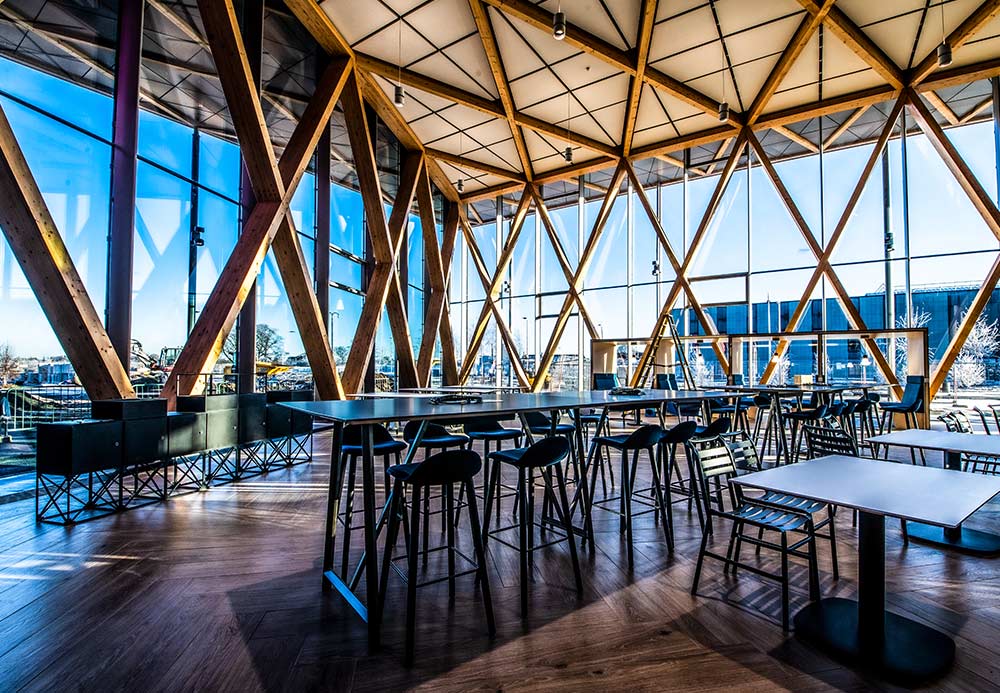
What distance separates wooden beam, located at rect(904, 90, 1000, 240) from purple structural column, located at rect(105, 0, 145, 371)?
39.1 ft

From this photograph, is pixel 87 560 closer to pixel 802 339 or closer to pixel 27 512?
pixel 27 512

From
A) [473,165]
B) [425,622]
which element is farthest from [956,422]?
[473,165]

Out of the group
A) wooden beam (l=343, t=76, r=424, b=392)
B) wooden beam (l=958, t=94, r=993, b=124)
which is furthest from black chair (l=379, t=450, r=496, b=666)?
wooden beam (l=958, t=94, r=993, b=124)

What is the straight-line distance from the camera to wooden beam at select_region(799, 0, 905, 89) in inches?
285

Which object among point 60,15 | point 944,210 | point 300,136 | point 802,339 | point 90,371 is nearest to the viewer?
point 90,371

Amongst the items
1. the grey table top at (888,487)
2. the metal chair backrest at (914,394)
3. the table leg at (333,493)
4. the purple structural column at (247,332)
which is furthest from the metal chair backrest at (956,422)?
the purple structural column at (247,332)

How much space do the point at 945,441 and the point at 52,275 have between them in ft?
22.6

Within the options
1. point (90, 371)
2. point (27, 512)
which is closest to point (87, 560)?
point (27, 512)

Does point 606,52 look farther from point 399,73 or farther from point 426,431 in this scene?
point 426,431

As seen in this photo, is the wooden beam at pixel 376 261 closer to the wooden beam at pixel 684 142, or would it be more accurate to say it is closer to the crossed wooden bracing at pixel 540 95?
the crossed wooden bracing at pixel 540 95

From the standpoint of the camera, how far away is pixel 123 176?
5.30 metres

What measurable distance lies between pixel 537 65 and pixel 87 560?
8.74 m

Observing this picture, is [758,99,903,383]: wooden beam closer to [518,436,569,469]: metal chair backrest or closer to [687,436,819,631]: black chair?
[687,436,819,631]: black chair

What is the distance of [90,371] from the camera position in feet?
14.4
